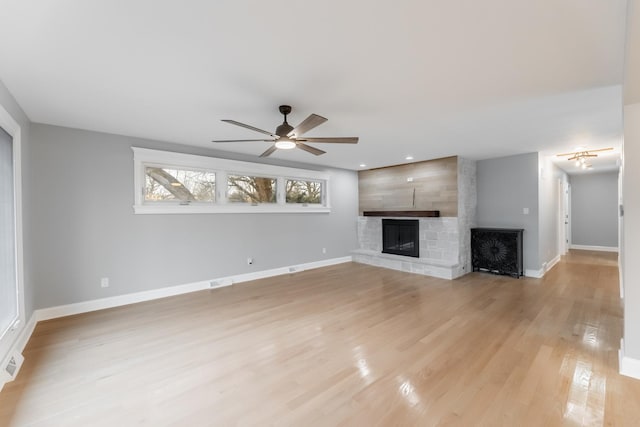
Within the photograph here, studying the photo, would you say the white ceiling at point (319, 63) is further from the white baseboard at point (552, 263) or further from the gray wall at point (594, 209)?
the gray wall at point (594, 209)

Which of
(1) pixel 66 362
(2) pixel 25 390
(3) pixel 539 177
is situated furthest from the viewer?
(3) pixel 539 177

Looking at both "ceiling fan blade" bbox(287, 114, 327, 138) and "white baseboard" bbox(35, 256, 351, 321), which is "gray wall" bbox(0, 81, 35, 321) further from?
"ceiling fan blade" bbox(287, 114, 327, 138)

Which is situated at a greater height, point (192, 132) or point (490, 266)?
point (192, 132)

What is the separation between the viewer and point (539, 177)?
17.0 feet

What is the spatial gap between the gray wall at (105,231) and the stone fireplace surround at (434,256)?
3081mm

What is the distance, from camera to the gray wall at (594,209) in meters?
7.67

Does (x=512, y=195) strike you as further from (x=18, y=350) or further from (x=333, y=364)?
(x=18, y=350)

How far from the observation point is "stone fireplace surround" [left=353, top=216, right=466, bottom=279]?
17.5 feet

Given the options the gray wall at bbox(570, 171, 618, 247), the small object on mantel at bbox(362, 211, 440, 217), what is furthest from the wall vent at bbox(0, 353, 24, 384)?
the gray wall at bbox(570, 171, 618, 247)

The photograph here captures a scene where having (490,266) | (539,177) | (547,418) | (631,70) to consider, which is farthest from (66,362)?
(539,177)

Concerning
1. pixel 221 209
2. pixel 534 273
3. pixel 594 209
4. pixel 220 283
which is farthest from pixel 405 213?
pixel 594 209

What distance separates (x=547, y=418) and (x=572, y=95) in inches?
107

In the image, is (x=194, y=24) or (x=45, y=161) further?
(x=45, y=161)

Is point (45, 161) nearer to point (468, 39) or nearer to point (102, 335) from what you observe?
point (102, 335)
